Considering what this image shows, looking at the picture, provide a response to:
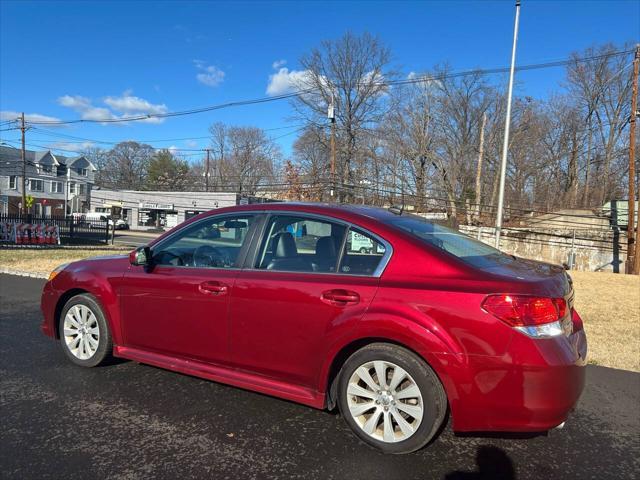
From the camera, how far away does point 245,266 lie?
3561mm

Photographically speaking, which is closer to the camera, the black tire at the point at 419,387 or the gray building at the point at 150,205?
the black tire at the point at 419,387

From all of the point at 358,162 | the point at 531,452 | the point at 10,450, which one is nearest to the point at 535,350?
the point at 531,452

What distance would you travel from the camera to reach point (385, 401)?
2.96 meters

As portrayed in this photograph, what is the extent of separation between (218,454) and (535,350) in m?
2.06

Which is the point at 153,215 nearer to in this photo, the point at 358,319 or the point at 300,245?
the point at 300,245

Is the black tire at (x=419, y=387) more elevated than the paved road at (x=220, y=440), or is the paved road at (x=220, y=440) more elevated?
the black tire at (x=419, y=387)

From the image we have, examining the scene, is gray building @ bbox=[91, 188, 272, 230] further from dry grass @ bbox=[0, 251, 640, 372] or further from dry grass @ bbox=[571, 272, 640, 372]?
dry grass @ bbox=[571, 272, 640, 372]

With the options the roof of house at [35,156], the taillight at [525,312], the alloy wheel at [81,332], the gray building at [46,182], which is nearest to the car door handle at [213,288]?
the alloy wheel at [81,332]

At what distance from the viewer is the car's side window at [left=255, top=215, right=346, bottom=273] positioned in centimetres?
334

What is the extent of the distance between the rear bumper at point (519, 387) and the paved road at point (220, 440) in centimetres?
40

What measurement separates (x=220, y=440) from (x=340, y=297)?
128 cm

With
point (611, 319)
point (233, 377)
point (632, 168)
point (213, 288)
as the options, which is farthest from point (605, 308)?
point (632, 168)

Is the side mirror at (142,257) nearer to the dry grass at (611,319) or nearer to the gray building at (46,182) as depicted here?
the dry grass at (611,319)

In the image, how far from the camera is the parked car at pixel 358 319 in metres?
2.67
